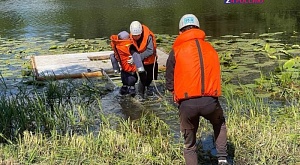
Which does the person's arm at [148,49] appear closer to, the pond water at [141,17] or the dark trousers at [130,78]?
the dark trousers at [130,78]

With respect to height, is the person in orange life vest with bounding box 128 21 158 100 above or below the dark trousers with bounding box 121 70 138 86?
above

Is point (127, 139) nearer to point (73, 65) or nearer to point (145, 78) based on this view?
point (145, 78)

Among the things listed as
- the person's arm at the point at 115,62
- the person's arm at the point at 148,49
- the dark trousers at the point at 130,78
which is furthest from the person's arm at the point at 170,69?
the person's arm at the point at 115,62

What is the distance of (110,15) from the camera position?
2475 cm

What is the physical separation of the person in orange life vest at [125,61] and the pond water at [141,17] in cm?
795

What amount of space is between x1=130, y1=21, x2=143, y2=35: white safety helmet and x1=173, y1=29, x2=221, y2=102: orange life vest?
2.95 m

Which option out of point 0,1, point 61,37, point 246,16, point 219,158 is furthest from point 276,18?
point 0,1

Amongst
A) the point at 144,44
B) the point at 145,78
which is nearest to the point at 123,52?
the point at 144,44

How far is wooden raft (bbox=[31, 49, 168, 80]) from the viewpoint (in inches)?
377

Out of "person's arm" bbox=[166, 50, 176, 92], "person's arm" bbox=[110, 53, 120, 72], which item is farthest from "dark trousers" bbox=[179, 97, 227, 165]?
"person's arm" bbox=[110, 53, 120, 72]

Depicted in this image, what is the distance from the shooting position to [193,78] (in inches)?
160

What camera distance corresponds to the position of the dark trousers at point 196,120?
13.5 ft

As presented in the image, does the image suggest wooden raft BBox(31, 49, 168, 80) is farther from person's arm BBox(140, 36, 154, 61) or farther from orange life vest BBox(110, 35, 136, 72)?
person's arm BBox(140, 36, 154, 61)

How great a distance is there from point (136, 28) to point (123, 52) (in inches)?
25.8
